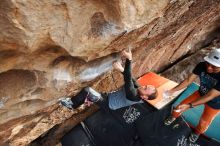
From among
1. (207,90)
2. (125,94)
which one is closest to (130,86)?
(125,94)

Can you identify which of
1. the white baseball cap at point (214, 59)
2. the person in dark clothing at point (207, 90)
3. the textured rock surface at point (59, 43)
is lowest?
the person in dark clothing at point (207, 90)

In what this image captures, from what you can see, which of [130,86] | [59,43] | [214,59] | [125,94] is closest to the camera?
[59,43]

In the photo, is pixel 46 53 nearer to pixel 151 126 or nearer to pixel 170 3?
pixel 170 3

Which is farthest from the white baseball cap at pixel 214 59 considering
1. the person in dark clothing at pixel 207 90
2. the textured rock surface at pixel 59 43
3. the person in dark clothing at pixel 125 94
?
the person in dark clothing at pixel 125 94

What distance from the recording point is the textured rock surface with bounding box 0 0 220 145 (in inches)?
91.7

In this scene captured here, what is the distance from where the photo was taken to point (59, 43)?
265 centimetres

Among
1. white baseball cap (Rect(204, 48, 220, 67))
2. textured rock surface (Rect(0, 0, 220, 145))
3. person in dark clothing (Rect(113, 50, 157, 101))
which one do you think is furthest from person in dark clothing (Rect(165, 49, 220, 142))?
textured rock surface (Rect(0, 0, 220, 145))

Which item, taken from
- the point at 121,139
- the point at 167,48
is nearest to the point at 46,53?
the point at 121,139

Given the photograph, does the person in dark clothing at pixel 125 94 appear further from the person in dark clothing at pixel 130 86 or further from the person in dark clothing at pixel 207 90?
the person in dark clothing at pixel 207 90

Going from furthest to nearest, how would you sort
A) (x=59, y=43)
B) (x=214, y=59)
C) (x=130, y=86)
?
(x=130, y=86) → (x=214, y=59) → (x=59, y=43)

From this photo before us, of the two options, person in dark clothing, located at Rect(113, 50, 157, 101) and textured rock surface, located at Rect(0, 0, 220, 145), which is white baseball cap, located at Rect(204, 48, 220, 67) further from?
person in dark clothing, located at Rect(113, 50, 157, 101)

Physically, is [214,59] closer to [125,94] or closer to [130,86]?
[130,86]

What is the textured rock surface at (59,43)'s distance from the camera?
7.64ft

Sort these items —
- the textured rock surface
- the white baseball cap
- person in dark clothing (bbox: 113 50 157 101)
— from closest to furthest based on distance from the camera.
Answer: the textured rock surface < the white baseball cap < person in dark clothing (bbox: 113 50 157 101)
